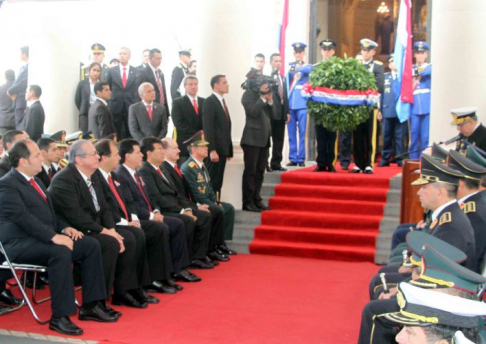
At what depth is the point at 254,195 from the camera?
10266 mm

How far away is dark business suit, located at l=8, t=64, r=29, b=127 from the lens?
1267 cm

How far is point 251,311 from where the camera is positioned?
6.85 metres

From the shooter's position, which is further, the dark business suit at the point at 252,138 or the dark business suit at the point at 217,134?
the dark business suit at the point at 252,138

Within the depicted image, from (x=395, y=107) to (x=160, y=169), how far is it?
547cm

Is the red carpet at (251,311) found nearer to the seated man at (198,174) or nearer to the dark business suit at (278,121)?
the seated man at (198,174)

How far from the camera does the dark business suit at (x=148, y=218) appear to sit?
25.1 feet

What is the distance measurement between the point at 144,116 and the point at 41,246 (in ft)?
14.3

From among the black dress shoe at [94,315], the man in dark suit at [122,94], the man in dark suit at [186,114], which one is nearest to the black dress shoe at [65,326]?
the black dress shoe at [94,315]

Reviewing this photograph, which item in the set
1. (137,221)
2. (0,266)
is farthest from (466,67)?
(0,266)

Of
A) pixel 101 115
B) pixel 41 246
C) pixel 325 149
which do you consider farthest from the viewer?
pixel 325 149

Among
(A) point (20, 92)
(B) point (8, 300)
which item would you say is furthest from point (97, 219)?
(A) point (20, 92)

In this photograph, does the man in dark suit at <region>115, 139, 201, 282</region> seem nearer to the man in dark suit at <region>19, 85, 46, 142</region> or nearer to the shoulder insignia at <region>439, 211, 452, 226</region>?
the man in dark suit at <region>19, 85, 46, 142</region>

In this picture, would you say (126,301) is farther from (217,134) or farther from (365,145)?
(365,145)

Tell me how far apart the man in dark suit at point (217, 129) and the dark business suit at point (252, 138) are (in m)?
0.24
